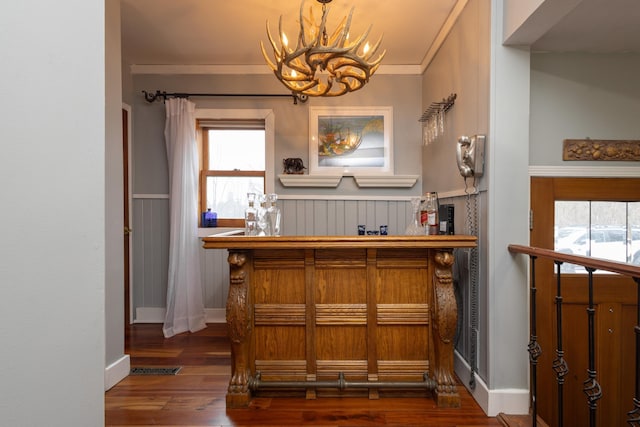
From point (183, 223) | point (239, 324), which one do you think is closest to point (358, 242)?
point (239, 324)

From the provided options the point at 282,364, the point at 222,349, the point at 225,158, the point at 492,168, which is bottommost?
the point at 222,349

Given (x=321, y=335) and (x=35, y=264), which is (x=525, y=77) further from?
(x=35, y=264)

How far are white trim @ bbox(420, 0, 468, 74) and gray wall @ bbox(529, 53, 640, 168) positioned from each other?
651mm

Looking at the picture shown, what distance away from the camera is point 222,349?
9.73 feet

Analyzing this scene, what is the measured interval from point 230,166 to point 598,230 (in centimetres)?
320

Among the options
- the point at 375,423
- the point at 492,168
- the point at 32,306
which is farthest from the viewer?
the point at 492,168

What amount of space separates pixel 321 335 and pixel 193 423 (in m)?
0.83

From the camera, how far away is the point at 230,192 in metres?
3.79

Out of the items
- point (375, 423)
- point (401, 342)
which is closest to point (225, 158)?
point (401, 342)

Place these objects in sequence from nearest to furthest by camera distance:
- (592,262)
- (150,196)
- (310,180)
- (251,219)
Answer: (592,262) → (251,219) → (310,180) → (150,196)

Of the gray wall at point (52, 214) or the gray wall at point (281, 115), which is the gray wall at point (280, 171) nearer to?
the gray wall at point (281, 115)

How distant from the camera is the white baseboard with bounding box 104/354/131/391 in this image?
231cm

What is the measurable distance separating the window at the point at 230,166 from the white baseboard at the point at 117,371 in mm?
1593

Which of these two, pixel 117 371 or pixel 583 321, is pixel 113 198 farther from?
pixel 583 321
